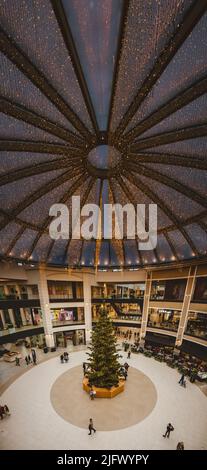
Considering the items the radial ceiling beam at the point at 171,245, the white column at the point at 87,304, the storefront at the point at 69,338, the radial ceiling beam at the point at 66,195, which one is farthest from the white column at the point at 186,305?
the radial ceiling beam at the point at 66,195

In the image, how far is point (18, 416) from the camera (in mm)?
13805

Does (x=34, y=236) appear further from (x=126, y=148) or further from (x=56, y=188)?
(x=126, y=148)

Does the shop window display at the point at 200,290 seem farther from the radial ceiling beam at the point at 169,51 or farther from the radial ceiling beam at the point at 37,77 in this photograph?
the radial ceiling beam at the point at 37,77

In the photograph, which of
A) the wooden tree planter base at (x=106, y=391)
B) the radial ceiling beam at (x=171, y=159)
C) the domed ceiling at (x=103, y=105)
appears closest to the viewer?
the domed ceiling at (x=103, y=105)

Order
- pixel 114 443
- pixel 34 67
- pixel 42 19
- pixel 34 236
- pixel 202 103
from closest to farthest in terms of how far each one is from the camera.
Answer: pixel 42 19 → pixel 34 67 → pixel 202 103 → pixel 114 443 → pixel 34 236

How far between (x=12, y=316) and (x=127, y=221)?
23.1m

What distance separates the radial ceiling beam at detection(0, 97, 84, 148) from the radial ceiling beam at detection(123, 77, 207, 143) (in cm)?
240

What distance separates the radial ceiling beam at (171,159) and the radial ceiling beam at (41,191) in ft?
10.6

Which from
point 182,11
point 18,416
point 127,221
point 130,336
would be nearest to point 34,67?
point 182,11

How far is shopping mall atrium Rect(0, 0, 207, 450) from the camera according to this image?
598 centimetres

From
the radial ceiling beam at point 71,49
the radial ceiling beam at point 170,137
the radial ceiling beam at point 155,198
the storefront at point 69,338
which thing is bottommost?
the storefront at point 69,338

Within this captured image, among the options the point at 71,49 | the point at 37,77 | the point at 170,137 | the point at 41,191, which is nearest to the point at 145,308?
the point at 41,191

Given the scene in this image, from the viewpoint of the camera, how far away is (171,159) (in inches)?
402

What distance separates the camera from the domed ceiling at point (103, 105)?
5609 millimetres
